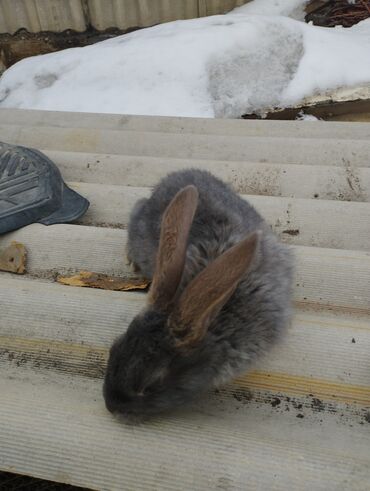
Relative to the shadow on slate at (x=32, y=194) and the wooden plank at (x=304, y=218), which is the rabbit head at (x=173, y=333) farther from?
the shadow on slate at (x=32, y=194)

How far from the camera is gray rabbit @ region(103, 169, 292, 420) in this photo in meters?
1.46

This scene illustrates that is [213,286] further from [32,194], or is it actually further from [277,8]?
[277,8]

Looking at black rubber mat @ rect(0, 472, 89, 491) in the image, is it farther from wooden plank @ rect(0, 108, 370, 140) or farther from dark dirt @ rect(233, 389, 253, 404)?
wooden plank @ rect(0, 108, 370, 140)

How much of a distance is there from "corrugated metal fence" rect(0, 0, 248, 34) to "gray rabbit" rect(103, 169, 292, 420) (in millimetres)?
5760

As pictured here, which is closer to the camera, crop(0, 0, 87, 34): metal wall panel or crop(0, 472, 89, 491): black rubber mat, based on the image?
crop(0, 472, 89, 491): black rubber mat

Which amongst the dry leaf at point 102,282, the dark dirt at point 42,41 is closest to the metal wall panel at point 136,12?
the dark dirt at point 42,41

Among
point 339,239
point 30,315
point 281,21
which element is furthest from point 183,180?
point 281,21

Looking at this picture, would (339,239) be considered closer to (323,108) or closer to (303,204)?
(303,204)

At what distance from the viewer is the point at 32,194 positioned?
2639mm

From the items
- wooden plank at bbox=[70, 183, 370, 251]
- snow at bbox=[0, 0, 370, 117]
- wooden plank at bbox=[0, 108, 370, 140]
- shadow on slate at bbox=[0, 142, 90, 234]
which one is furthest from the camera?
snow at bbox=[0, 0, 370, 117]

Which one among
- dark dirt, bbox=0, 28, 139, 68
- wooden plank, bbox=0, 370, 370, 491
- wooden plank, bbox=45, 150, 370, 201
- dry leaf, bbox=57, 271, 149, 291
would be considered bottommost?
dark dirt, bbox=0, 28, 139, 68

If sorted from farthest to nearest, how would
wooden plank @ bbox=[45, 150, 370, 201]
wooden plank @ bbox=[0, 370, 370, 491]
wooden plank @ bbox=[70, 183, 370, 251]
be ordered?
wooden plank @ bbox=[45, 150, 370, 201] → wooden plank @ bbox=[70, 183, 370, 251] → wooden plank @ bbox=[0, 370, 370, 491]

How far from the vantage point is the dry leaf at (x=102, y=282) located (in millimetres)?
2150

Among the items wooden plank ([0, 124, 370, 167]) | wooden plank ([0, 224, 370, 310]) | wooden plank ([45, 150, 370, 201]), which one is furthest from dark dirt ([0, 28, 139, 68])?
wooden plank ([0, 224, 370, 310])
